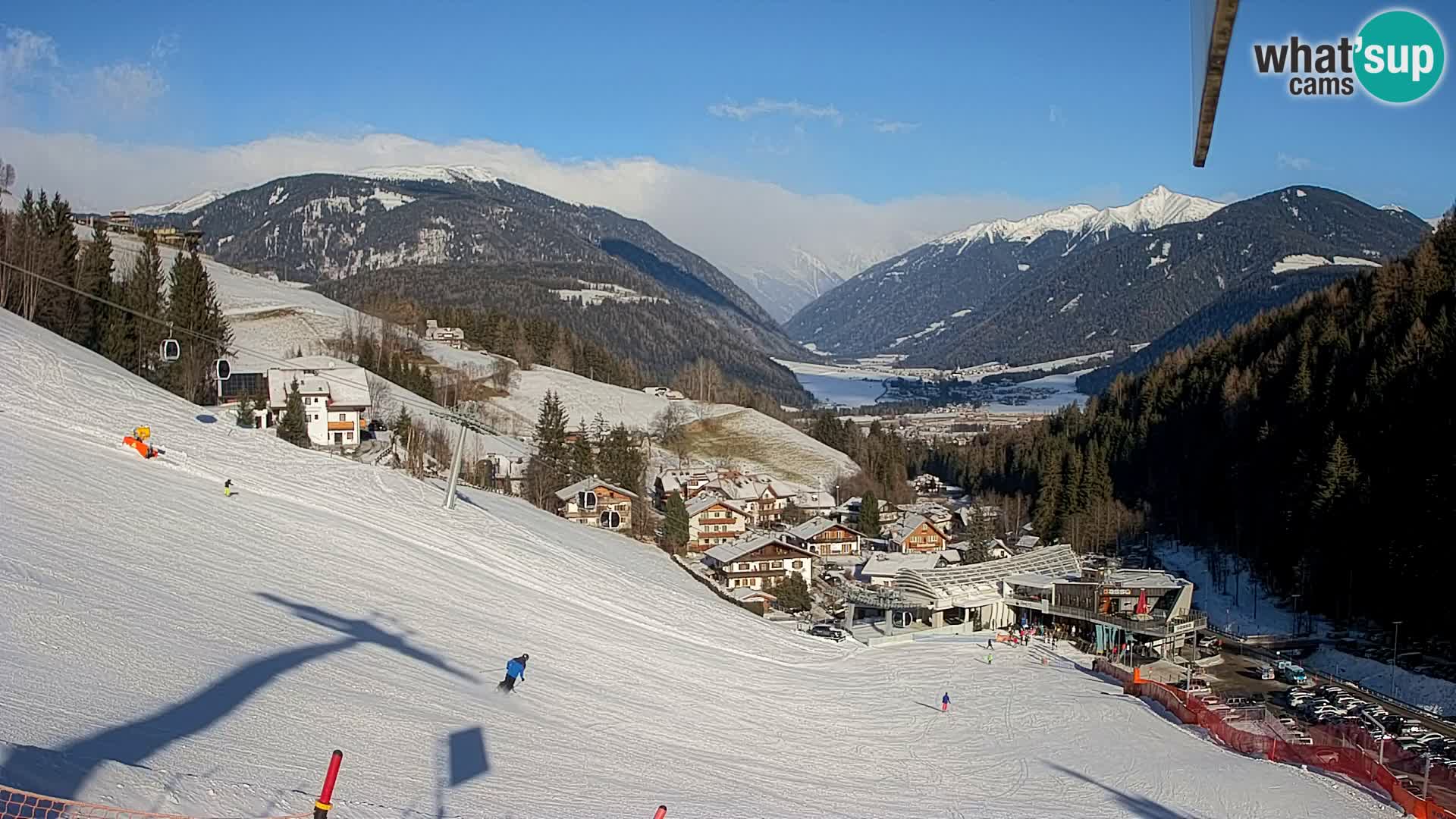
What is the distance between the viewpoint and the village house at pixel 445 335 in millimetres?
107438

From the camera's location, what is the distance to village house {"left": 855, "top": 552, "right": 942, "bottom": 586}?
166ft

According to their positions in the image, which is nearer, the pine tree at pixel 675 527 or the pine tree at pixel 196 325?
the pine tree at pixel 196 325

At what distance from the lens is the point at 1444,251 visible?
6638 centimetres

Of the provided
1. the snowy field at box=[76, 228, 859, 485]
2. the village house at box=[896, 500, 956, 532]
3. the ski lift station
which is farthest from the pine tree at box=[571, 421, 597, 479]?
the village house at box=[896, 500, 956, 532]

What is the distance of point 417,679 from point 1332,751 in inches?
744

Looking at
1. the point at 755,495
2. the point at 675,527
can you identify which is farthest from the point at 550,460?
the point at 755,495

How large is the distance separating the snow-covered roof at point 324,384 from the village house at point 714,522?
65.4 ft

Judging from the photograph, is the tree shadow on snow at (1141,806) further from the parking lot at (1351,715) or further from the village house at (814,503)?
the village house at (814,503)

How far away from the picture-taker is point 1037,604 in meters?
46.4

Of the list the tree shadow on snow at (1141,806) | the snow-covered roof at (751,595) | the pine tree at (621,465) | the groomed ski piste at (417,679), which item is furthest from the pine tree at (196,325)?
the tree shadow on snow at (1141,806)

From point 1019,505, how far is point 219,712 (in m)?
70.1

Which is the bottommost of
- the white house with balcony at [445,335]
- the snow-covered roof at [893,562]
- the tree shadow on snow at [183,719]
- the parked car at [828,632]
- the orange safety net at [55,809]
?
the parked car at [828,632]

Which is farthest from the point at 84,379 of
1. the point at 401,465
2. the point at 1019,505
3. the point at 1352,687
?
the point at 1019,505

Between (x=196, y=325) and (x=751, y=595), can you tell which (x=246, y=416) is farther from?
(x=751, y=595)
